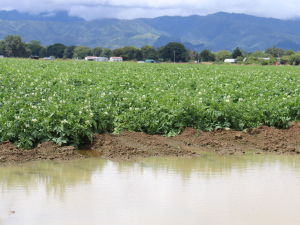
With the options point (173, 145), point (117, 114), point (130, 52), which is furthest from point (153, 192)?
point (130, 52)

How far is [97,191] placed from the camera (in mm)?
5086

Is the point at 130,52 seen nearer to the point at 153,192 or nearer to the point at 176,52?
the point at 176,52

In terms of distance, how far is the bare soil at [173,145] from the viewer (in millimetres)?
6992

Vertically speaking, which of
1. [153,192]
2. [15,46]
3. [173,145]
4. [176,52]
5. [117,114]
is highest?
[176,52]

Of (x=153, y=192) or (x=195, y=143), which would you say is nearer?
(x=153, y=192)

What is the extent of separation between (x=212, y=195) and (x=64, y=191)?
2412mm

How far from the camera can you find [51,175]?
584 cm

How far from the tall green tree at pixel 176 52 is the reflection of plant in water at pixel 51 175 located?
565 ft

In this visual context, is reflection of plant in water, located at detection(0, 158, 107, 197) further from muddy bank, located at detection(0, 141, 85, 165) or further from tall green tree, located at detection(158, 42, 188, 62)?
tall green tree, located at detection(158, 42, 188, 62)

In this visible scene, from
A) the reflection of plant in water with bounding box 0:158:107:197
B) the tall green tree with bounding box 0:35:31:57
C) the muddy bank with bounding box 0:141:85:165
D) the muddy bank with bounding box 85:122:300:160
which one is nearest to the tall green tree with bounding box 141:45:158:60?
the tall green tree with bounding box 0:35:31:57

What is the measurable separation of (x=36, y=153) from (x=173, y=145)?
3.37 meters

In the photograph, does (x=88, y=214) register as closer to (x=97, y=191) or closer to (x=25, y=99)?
(x=97, y=191)

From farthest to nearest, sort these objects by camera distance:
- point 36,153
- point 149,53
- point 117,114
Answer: point 149,53 → point 117,114 → point 36,153

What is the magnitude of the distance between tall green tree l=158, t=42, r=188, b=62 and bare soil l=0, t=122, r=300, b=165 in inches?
6661
